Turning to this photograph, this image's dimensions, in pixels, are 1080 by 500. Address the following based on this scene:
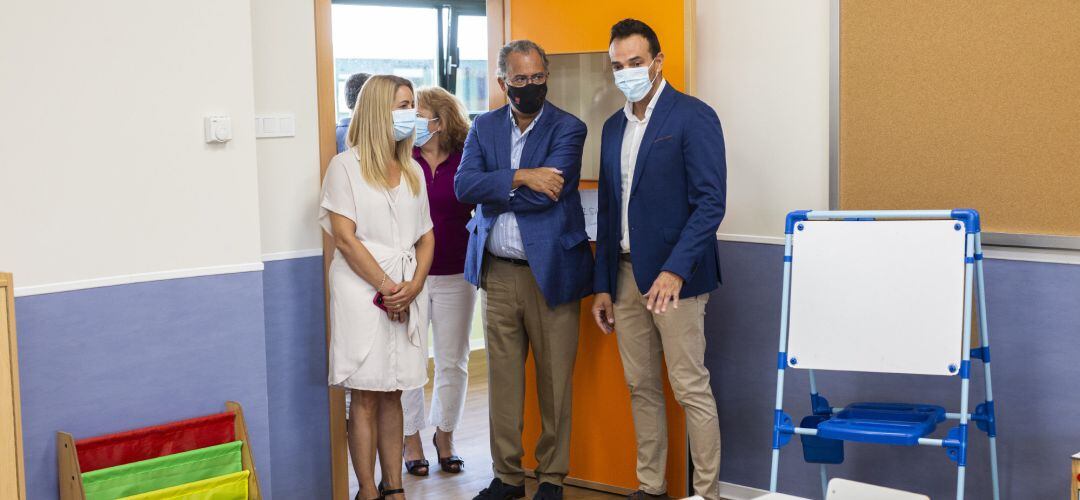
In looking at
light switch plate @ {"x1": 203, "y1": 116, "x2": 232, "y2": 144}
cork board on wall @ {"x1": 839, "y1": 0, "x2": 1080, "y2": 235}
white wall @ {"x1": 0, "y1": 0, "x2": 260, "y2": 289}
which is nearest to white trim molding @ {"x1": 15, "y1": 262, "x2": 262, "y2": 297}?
white wall @ {"x1": 0, "y1": 0, "x2": 260, "y2": 289}

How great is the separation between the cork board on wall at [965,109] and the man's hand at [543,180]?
91 centimetres

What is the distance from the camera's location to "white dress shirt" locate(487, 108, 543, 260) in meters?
3.60

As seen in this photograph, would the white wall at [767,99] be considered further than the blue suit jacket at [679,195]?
Yes

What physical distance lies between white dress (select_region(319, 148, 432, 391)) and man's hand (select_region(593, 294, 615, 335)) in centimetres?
61

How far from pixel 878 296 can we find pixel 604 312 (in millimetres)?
976

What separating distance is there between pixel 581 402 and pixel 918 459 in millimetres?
1225

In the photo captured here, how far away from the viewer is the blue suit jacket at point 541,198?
139 inches

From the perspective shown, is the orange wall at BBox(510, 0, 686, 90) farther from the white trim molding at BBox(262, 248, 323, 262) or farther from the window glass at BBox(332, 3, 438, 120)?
the window glass at BBox(332, 3, 438, 120)

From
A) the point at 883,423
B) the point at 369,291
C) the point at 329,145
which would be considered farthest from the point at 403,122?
the point at 883,423

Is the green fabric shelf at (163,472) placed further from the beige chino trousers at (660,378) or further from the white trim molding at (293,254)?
the beige chino trousers at (660,378)

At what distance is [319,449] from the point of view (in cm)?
369

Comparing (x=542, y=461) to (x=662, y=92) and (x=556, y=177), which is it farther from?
(x=662, y=92)

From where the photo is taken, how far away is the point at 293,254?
11.6ft

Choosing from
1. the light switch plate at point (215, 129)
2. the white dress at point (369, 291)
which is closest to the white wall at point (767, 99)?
the white dress at point (369, 291)
